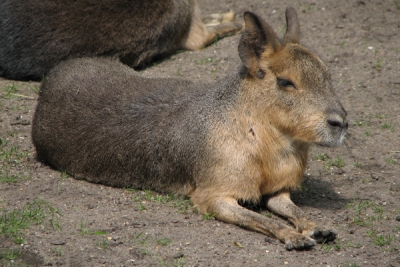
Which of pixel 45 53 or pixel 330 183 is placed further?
pixel 45 53

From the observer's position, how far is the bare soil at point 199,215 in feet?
14.3

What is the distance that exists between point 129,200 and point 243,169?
0.94m

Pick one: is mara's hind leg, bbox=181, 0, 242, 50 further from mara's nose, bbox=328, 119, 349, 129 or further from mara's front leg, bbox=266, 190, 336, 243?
mara's nose, bbox=328, 119, 349, 129

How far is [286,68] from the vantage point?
4.83 meters

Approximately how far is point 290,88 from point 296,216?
91cm

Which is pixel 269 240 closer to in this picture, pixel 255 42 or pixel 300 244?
pixel 300 244

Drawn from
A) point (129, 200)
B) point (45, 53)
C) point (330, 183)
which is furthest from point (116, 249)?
point (45, 53)

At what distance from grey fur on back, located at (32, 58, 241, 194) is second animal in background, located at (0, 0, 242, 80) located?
4.86 ft

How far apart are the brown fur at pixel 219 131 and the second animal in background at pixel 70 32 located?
4.98 feet

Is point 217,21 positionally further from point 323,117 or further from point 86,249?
point 86,249

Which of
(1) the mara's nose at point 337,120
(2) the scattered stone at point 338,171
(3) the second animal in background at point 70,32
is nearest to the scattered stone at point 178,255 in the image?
(1) the mara's nose at point 337,120

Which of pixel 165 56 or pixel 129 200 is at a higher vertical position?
pixel 129 200

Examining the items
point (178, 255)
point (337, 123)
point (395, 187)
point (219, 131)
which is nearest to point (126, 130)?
point (219, 131)

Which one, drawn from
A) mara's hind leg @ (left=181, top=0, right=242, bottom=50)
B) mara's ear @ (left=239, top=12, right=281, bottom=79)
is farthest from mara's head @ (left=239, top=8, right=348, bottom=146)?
mara's hind leg @ (left=181, top=0, right=242, bottom=50)
